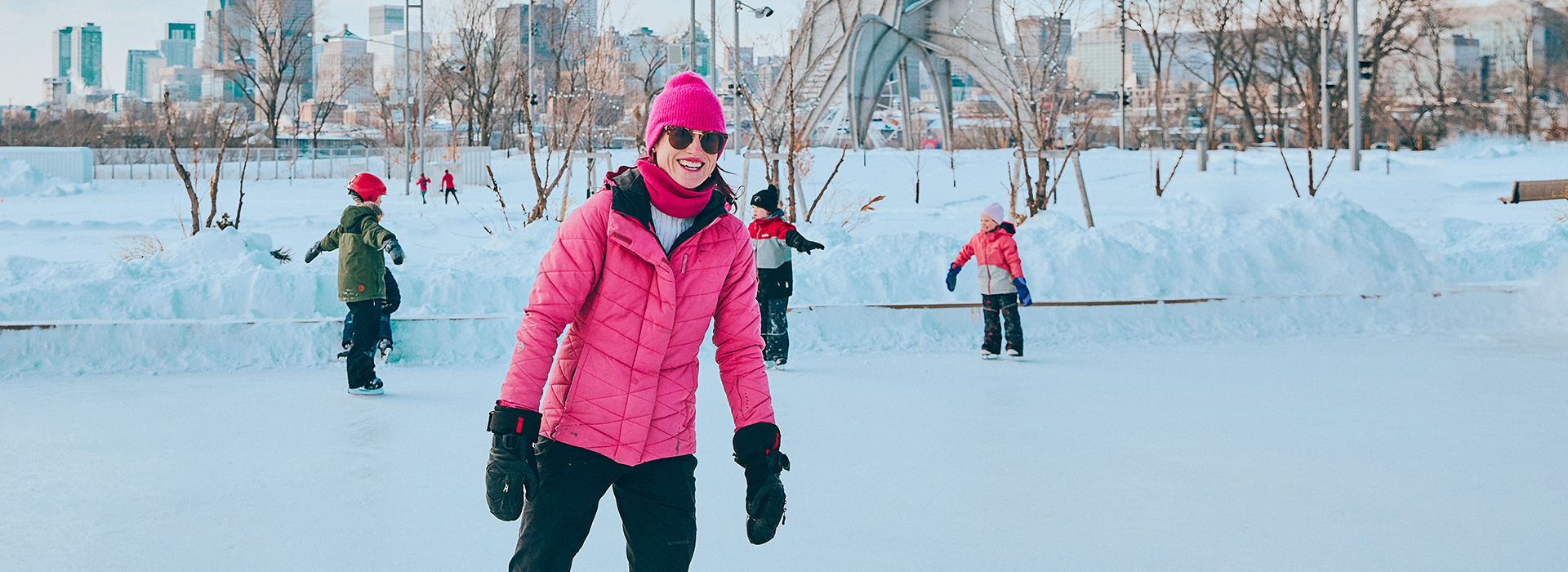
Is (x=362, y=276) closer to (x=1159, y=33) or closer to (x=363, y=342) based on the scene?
(x=363, y=342)

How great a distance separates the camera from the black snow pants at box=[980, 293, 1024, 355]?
27.3ft

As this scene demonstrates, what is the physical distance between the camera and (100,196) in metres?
Answer: 27.7

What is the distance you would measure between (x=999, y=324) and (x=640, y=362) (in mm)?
6337

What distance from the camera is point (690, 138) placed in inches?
93.0

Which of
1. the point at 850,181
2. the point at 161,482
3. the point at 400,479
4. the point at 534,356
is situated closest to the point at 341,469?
the point at 400,479

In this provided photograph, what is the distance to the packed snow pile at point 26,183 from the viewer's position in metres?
28.1

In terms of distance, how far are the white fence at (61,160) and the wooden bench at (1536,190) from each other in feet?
115

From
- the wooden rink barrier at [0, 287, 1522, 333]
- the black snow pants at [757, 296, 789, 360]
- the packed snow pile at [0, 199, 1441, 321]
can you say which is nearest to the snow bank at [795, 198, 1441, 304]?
the packed snow pile at [0, 199, 1441, 321]

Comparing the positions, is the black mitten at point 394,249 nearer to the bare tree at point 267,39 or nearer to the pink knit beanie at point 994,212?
the pink knit beanie at point 994,212

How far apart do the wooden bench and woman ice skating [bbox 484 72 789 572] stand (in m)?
18.1

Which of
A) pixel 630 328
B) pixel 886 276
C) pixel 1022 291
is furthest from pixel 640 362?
pixel 886 276

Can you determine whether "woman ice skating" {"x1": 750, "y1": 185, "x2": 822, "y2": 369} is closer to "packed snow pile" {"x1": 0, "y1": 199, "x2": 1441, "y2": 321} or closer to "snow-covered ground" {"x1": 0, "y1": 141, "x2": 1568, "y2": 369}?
"snow-covered ground" {"x1": 0, "y1": 141, "x2": 1568, "y2": 369}

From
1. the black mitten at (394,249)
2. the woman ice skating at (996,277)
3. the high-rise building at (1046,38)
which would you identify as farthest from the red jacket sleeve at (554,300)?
the high-rise building at (1046,38)

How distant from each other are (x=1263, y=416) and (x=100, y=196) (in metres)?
28.6
